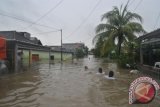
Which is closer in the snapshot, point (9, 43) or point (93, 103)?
point (93, 103)

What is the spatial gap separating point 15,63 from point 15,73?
2.95 feet

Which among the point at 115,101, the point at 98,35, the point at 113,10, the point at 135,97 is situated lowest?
the point at 115,101

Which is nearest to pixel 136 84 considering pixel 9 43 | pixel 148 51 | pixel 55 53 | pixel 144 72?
pixel 144 72

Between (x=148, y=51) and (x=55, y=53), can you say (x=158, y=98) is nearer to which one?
(x=148, y=51)

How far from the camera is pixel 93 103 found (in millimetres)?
8555

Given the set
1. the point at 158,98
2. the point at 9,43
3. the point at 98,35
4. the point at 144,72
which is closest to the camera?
the point at 158,98

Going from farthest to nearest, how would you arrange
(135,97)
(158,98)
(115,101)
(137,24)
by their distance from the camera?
(137,24) → (115,101) → (158,98) → (135,97)

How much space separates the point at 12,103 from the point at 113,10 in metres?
21.3

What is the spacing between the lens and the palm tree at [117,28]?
25078 millimetres

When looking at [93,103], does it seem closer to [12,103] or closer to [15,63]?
[12,103]

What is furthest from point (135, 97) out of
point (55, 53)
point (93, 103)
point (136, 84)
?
point (55, 53)

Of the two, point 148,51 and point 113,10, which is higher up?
point 113,10

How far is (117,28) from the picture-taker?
86.8 ft

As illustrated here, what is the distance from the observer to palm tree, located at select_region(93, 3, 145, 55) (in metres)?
25.1
